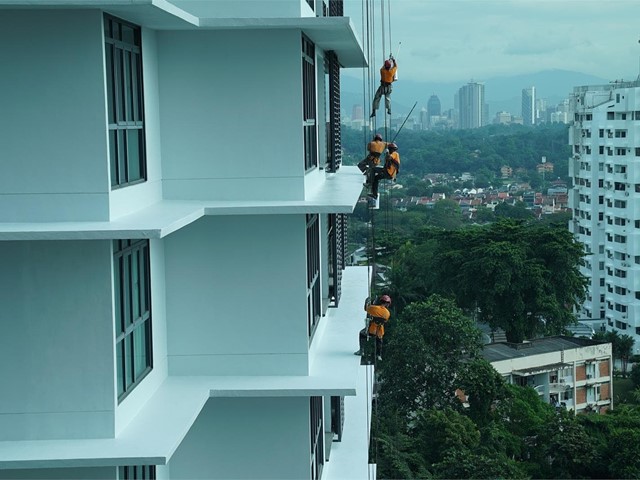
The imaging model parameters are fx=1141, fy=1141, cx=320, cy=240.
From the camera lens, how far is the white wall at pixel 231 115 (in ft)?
23.1

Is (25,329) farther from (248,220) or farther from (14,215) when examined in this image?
(248,220)

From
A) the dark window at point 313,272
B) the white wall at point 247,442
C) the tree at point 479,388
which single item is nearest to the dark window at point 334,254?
the dark window at point 313,272

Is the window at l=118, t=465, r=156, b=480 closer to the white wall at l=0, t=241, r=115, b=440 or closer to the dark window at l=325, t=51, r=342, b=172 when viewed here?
the white wall at l=0, t=241, r=115, b=440

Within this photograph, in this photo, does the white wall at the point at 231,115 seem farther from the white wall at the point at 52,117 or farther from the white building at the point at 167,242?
the white wall at the point at 52,117

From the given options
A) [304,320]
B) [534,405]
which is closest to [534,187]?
[534,405]

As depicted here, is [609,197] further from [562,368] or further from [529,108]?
[529,108]

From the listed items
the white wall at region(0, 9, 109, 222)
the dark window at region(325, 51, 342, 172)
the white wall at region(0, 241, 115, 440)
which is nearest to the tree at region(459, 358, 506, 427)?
the dark window at region(325, 51, 342, 172)

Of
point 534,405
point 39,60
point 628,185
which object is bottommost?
point 534,405

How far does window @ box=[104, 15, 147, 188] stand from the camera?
236 inches

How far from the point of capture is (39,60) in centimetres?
572

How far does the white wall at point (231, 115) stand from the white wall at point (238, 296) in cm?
23

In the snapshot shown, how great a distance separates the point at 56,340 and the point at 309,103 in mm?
3018

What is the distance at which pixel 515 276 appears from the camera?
102 feet

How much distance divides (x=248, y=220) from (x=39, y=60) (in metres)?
1.84
